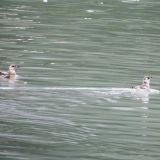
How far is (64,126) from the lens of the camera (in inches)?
819

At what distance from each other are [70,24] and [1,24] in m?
3.51

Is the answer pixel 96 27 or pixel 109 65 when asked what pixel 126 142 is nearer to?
pixel 109 65

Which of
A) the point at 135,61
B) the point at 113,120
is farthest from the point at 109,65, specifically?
the point at 113,120

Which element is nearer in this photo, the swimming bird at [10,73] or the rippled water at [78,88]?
the rippled water at [78,88]

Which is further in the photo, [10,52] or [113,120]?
[10,52]

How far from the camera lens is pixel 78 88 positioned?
83.4ft

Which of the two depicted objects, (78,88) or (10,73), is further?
(10,73)

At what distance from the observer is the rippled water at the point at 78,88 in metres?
19.1

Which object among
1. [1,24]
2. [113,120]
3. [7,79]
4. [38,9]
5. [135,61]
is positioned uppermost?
[38,9]

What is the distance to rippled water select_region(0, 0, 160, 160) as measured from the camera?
1908 cm

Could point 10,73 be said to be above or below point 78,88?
above

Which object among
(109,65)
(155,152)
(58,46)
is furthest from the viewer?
(58,46)

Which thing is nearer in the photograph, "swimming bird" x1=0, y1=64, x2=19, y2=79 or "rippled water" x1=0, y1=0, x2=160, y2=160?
"rippled water" x1=0, y1=0, x2=160, y2=160

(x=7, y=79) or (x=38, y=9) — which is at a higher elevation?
(x=38, y=9)
